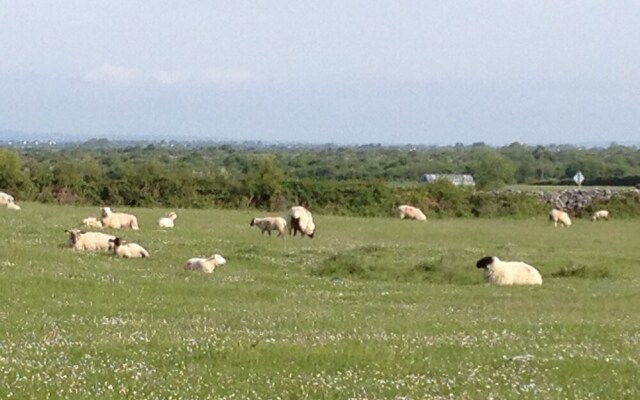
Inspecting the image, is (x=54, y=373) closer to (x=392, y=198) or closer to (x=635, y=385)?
(x=635, y=385)

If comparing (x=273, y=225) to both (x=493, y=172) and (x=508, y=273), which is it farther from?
(x=493, y=172)

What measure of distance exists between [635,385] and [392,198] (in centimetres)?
5564

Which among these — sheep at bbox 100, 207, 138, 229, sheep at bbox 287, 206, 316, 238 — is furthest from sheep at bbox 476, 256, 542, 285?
sheep at bbox 100, 207, 138, 229

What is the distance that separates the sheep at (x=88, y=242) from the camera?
28.5m

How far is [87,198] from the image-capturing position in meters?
61.8

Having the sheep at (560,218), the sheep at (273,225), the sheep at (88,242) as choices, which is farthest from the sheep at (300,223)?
the sheep at (560,218)

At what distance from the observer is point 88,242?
94.1ft

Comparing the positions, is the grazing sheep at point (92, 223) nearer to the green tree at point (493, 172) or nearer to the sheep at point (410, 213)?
the sheep at point (410, 213)

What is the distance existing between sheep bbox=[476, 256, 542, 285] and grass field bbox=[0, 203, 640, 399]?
652 mm

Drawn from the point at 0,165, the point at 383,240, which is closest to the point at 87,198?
the point at 0,165

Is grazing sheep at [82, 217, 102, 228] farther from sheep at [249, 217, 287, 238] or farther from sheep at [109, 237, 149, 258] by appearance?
sheep at [109, 237, 149, 258]

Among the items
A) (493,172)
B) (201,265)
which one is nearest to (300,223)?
Result: (201,265)

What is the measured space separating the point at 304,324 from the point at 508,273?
12.6 m

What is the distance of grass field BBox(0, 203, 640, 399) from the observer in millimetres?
10148
